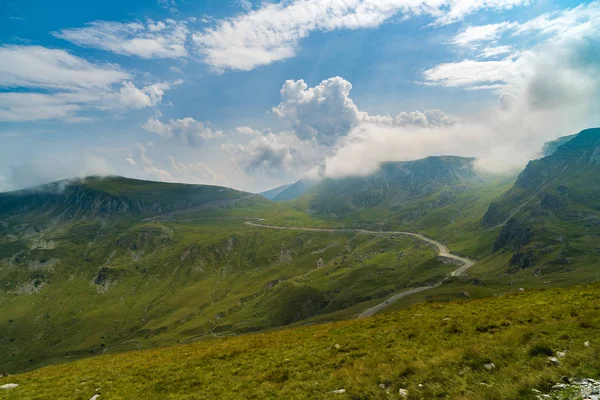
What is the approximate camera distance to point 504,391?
13.3 meters

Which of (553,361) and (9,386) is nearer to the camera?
(553,361)

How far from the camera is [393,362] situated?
1989 cm

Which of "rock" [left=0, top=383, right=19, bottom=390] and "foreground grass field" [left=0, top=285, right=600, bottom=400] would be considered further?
"rock" [left=0, top=383, right=19, bottom=390]

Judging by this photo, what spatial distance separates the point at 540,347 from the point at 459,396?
22.7 ft

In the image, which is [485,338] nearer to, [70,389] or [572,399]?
[572,399]

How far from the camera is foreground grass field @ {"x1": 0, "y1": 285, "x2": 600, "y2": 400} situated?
50.7 ft

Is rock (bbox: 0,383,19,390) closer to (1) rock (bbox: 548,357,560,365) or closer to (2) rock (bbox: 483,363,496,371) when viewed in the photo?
(2) rock (bbox: 483,363,496,371)

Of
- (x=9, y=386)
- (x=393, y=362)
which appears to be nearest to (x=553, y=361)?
(x=393, y=362)

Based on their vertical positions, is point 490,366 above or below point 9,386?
above

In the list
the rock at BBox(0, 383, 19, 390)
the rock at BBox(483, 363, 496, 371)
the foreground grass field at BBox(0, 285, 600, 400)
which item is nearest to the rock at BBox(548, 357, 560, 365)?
the foreground grass field at BBox(0, 285, 600, 400)

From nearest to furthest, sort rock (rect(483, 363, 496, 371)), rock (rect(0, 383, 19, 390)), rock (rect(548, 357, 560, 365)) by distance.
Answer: rock (rect(548, 357, 560, 365))
rock (rect(483, 363, 496, 371))
rock (rect(0, 383, 19, 390))

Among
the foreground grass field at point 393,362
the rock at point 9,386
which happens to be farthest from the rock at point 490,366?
the rock at point 9,386

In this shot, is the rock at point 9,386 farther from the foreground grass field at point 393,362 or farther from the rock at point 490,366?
the rock at point 490,366

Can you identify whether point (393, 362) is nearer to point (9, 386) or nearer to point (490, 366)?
point (490, 366)
